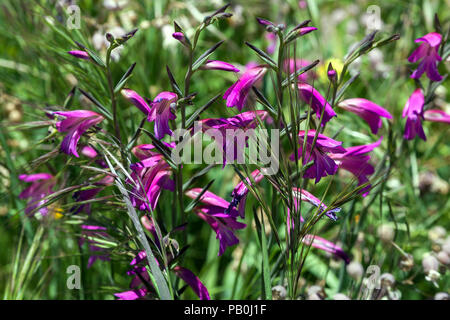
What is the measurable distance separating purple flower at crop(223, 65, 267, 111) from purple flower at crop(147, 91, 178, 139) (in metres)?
0.07

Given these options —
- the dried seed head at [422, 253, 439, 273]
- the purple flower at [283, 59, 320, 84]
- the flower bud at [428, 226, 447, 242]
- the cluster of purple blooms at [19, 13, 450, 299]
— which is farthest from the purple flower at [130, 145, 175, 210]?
the flower bud at [428, 226, 447, 242]

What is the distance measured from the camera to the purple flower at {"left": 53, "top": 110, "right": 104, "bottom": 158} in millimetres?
688

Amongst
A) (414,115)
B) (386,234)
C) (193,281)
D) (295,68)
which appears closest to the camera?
(295,68)

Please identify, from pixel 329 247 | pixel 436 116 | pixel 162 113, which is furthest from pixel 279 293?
pixel 436 116

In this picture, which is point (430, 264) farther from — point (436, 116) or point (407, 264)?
point (436, 116)

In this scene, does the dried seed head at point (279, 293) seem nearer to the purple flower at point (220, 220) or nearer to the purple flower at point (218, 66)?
the purple flower at point (220, 220)

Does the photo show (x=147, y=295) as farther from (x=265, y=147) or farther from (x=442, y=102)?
(x=442, y=102)

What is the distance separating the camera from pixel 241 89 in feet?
2.23

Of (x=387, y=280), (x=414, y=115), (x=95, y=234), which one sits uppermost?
(x=414, y=115)

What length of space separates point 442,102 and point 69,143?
4.17 feet

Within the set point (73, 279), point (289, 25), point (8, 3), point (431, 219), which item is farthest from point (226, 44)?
point (73, 279)

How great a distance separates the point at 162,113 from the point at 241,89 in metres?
0.11

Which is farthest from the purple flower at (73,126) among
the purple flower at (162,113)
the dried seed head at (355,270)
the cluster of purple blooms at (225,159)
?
the dried seed head at (355,270)

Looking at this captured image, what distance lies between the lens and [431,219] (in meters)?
1.22
